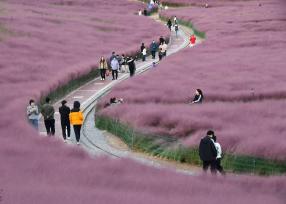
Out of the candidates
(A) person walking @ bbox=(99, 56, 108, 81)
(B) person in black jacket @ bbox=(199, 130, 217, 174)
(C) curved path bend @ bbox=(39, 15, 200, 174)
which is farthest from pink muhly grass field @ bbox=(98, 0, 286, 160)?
(A) person walking @ bbox=(99, 56, 108, 81)

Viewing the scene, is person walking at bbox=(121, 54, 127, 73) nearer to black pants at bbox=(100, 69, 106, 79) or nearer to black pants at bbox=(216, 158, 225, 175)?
black pants at bbox=(100, 69, 106, 79)

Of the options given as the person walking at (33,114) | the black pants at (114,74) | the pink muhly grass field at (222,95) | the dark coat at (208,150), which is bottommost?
the black pants at (114,74)

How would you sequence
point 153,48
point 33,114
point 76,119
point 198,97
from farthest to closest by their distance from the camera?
point 153,48 → point 198,97 → point 33,114 → point 76,119

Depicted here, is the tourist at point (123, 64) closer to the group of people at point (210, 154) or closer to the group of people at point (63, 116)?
the group of people at point (63, 116)

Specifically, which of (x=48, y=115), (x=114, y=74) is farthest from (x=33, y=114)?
(x=114, y=74)

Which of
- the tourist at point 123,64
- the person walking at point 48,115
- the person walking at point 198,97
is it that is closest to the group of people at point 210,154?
the person walking at point 48,115

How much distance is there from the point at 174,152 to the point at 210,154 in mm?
3786

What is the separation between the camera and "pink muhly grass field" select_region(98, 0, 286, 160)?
21.9 m

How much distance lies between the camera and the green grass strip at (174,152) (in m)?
19.5

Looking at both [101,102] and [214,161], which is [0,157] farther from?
[101,102]

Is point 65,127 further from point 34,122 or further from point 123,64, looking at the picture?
point 123,64

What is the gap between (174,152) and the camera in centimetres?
2228

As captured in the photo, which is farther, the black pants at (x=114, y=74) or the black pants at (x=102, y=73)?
the black pants at (x=102, y=73)

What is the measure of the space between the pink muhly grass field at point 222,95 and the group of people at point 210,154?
1.54 meters
